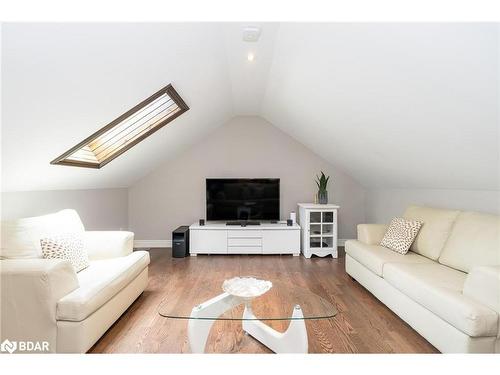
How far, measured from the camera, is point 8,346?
1.90 metres

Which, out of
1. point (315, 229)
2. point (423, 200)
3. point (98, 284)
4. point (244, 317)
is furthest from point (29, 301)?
point (423, 200)

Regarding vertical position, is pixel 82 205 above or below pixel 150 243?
above

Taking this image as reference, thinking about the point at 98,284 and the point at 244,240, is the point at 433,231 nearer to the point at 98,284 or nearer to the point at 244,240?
the point at 244,240

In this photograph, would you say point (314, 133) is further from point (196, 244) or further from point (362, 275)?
point (196, 244)

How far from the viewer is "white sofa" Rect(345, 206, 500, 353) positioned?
1795mm

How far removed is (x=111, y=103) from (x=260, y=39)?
1396mm

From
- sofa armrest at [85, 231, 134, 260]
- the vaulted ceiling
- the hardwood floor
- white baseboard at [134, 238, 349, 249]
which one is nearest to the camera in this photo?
the vaulted ceiling

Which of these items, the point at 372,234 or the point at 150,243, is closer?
the point at 372,234

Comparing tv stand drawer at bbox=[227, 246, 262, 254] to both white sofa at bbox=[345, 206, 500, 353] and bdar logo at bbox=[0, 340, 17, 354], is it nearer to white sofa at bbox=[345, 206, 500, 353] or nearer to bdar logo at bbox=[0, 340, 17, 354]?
white sofa at bbox=[345, 206, 500, 353]

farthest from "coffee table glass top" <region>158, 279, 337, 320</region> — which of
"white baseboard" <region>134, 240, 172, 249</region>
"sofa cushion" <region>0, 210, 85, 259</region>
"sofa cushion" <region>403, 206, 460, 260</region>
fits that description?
"white baseboard" <region>134, 240, 172, 249</region>

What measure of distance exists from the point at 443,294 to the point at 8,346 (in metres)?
2.87

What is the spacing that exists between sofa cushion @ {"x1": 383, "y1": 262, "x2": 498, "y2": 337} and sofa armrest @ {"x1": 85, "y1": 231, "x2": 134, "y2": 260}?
8.57ft

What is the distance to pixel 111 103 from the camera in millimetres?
2500
